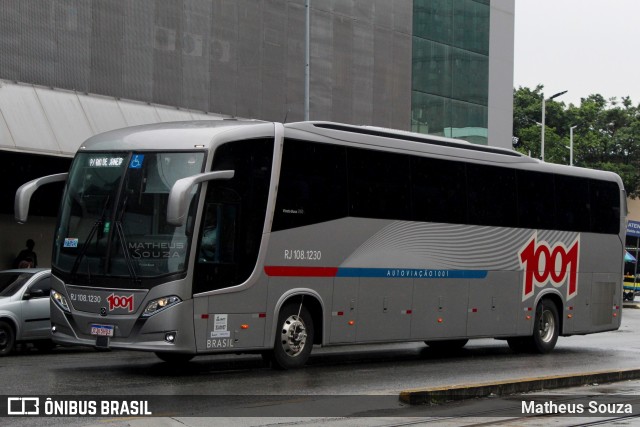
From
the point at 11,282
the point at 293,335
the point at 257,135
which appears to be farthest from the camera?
the point at 11,282

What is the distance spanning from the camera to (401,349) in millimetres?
21922

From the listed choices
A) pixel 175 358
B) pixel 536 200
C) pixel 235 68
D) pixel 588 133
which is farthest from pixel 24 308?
pixel 588 133

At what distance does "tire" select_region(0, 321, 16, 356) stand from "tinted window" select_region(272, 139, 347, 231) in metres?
5.52

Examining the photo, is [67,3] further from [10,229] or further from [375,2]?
[375,2]

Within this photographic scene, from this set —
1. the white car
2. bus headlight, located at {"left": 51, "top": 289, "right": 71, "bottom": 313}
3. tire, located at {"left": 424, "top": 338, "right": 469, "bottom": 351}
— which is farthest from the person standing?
bus headlight, located at {"left": 51, "top": 289, "right": 71, "bottom": 313}

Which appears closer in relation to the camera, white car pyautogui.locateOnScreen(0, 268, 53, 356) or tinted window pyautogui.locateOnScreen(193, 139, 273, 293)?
tinted window pyautogui.locateOnScreen(193, 139, 273, 293)

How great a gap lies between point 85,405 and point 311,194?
5585 millimetres

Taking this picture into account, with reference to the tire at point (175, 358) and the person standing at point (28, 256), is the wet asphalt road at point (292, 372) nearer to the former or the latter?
the tire at point (175, 358)

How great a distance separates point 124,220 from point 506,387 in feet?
17.9

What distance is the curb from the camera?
12.6 meters

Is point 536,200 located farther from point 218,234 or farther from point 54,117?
point 54,117

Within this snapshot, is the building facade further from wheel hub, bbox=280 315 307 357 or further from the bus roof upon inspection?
wheel hub, bbox=280 315 307 357

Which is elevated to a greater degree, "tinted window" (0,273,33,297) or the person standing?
the person standing

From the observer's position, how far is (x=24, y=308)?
18.5m
